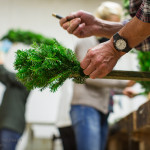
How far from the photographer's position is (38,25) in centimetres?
343

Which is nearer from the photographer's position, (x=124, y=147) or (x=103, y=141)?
(x=103, y=141)

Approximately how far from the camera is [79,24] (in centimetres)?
94

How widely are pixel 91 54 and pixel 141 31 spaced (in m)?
0.14

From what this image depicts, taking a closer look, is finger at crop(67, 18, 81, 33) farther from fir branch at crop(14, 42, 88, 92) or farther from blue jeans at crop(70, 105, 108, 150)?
blue jeans at crop(70, 105, 108, 150)

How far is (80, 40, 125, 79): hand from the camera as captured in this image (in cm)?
66

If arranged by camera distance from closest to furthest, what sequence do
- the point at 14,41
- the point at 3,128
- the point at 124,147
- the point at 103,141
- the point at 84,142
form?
the point at 84,142
the point at 103,141
the point at 3,128
the point at 124,147
the point at 14,41

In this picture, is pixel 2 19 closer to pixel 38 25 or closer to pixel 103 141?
pixel 38 25

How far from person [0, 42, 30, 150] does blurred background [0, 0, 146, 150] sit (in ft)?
1.87

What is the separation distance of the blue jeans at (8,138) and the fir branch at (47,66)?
4.02ft

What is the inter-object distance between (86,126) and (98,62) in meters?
0.78

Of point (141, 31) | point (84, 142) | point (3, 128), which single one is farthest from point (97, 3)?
point (141, 31)

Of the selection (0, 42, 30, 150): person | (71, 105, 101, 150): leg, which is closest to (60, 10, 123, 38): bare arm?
(71, 105, 101, 150): leg

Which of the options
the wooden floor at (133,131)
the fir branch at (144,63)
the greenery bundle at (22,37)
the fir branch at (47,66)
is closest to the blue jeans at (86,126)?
the wooden floor at (133,131)

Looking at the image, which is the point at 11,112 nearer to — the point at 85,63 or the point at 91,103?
the point at 91,103
